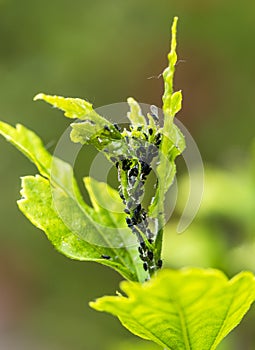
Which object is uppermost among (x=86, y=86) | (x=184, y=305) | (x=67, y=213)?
(x=86, y=86)

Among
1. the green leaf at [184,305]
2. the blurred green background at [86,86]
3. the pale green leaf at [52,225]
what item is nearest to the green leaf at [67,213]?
the pale green leaf at [52,225]

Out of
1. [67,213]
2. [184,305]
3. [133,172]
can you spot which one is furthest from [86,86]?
[184,305]

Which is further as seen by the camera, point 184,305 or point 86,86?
point 86,86

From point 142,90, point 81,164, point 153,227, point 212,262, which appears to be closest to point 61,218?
point 153,227

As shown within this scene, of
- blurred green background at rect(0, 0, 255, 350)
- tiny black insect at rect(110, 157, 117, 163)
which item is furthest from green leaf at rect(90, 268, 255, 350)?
blurred green background at rect(0, 0, 255, 350)

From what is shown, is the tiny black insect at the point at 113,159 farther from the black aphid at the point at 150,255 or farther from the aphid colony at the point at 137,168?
the black aphid at the point at 150,255

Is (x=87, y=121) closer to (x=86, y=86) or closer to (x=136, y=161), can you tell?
(x=136, y=161)
